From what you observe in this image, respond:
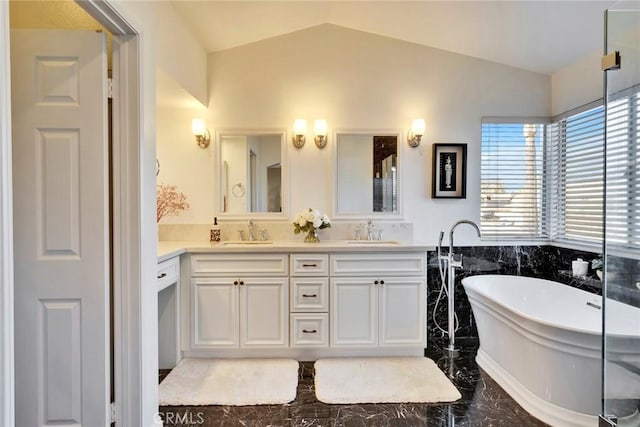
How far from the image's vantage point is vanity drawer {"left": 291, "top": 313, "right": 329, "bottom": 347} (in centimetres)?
271

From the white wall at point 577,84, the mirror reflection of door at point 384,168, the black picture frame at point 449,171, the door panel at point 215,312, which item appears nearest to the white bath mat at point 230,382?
the door panel at point 215,312

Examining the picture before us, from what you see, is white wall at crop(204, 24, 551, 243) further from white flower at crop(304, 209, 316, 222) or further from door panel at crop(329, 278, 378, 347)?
door panel at crop(329, 278, 378, 347)

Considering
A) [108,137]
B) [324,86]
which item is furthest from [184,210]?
[324,86]

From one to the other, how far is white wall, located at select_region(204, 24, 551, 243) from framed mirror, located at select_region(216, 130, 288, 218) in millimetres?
110

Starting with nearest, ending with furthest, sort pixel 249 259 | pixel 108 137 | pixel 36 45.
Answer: pixel 36 45 < pixel 108 137 < pixel 249 259

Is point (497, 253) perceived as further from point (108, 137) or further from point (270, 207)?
point (108, 137)

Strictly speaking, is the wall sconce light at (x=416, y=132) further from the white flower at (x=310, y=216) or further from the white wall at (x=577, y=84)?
the white wall at (x=577, y=84)

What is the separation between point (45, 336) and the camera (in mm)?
1559

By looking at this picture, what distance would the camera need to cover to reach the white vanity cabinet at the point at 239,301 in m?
2.69

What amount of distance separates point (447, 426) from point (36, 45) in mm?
2924

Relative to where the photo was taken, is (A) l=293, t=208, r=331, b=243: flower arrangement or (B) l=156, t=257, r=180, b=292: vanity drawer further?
(A) l=293, t=208, r=331, b=243: flower arrangement

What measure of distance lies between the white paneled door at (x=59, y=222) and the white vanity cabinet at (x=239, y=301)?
109 cm

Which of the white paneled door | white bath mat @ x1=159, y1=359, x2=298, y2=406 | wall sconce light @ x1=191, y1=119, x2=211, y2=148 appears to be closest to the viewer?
the white paneled door

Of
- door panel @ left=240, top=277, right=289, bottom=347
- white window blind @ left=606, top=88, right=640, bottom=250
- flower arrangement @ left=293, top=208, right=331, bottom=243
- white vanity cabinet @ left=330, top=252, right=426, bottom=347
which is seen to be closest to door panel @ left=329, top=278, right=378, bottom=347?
white vanity cabinet @ left=330, top=252, right=426, bottom=347
